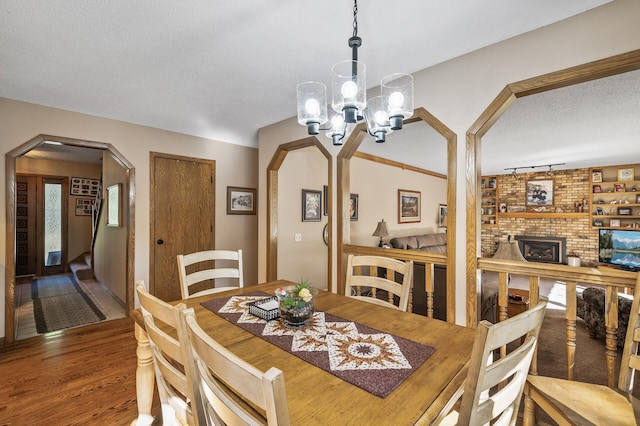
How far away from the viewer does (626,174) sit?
6473 mm

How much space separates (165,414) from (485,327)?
123 centimetres

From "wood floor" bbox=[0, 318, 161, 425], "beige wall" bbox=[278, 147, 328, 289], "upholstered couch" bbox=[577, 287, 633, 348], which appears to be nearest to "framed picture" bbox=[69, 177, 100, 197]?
"wood floor" bbox=[0, 318, 161, 425]

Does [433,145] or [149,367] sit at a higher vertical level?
[433,145]

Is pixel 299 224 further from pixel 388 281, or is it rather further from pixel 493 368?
pixel 493 368

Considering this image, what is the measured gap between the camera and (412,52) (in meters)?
2.12

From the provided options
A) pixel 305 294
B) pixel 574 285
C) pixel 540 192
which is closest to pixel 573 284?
pixel 574 285

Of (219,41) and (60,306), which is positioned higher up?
(219,41)

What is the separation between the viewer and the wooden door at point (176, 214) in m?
3.81

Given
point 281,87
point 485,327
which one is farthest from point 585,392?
point 281,87

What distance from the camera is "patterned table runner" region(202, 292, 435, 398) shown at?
990 mm

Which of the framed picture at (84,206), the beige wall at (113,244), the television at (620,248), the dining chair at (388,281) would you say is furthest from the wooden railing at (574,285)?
the framed picture at (84,206)

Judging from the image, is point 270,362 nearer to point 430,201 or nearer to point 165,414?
point 165,414

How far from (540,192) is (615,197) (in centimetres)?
136

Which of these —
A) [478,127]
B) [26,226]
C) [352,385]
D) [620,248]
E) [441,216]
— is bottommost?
[620,248]
